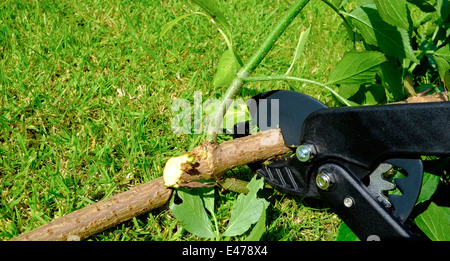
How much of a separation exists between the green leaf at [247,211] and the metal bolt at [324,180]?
185 mm

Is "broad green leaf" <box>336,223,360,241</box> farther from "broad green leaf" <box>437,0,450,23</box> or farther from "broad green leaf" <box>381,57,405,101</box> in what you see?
"broad green leaf" <box>437,0,450,23</box>

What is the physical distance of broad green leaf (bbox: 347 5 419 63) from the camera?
56.2 inches

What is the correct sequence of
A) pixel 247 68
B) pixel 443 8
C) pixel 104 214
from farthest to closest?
pixel 443 8 < pixel 247 68 < pixel 104 214

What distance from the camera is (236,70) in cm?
155

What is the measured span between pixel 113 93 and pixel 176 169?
693 mm

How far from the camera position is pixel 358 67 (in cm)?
142

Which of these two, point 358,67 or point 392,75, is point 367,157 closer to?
point 358,67

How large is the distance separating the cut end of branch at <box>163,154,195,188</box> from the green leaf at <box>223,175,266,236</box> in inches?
8.6

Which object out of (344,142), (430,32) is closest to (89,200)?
(344,142)

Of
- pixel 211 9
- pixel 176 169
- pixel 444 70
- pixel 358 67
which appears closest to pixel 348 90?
pixel 358 67

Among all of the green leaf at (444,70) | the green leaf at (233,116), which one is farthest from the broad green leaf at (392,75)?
the green leaf at (233,116)

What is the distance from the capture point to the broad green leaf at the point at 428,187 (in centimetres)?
152

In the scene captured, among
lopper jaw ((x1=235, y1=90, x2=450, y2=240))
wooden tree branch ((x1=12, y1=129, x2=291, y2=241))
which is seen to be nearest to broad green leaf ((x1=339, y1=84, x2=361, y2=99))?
lopper jaw ((x1=235, y1=90, x2=450, y2=240))

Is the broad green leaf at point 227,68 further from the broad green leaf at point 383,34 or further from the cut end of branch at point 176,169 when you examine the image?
the broad green leaf at point 383,34
